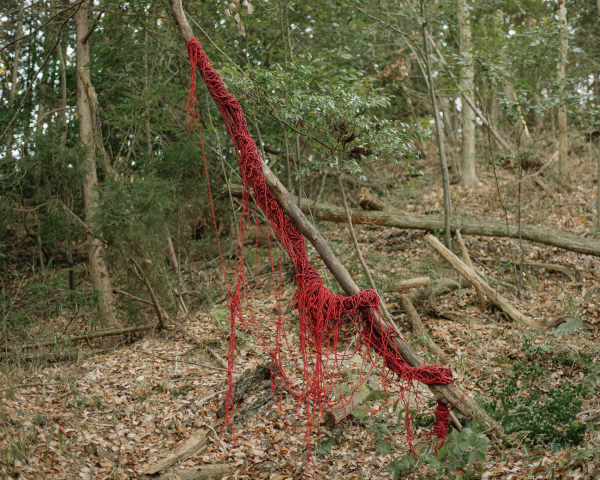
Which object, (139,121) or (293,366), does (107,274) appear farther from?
(293,366)

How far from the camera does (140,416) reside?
15.8 feet

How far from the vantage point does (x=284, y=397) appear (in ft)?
16.5

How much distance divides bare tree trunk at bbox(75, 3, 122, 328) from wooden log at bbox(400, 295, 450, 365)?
4.49 m

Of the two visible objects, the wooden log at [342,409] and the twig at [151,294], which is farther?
the twig at [151,294]

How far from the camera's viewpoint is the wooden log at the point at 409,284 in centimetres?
692

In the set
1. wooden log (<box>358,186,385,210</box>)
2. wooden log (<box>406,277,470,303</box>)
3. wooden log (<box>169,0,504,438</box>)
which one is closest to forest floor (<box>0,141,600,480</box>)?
wooden log (<box>406,277,470,303</box>)

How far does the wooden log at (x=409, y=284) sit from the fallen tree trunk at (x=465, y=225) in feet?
4.87

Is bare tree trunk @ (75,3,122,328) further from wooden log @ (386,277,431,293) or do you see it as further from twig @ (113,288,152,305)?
wooden log @ (386,277,431,293)

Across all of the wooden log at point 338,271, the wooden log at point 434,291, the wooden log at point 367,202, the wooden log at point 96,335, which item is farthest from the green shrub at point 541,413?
the wooden log at point 96,335

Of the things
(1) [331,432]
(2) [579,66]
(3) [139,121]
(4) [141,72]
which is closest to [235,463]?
(1) [331,432]

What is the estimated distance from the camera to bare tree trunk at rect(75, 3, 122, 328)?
7754 mm

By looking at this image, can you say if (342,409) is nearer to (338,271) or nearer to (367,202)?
(338,271)

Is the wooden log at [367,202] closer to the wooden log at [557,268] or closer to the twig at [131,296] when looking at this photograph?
the wooden log at [557,268]

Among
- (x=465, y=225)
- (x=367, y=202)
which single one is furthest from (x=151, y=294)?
(x=465, y=225)
